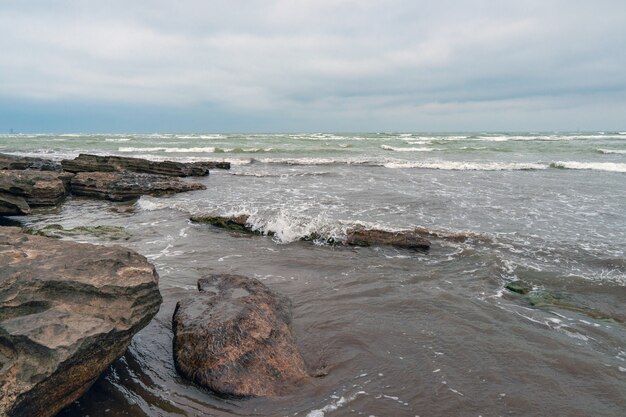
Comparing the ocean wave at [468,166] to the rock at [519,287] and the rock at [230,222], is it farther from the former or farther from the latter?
the rock at [519,287]

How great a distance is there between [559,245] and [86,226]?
11072 millimetres

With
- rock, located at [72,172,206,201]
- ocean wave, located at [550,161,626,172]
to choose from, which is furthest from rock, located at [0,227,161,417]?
ocean wave, located at [550,161,626,172]

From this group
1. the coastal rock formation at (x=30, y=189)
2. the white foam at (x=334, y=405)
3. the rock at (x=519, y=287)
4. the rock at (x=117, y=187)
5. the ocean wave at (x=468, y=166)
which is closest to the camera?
the white foam at (x=334, y=405)

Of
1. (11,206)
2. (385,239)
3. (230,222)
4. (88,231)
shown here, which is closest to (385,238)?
(385,239)

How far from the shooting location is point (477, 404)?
358 cm

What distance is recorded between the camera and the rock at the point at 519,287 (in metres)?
6.23

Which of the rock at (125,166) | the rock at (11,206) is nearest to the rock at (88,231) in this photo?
the rock at (11,206)

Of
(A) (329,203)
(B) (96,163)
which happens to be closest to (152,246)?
(A) (329,203)

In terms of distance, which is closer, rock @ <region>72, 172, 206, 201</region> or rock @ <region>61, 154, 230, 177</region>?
rock @ <region>72, 172, 206, 201</region>

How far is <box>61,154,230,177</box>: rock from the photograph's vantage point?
18328mm

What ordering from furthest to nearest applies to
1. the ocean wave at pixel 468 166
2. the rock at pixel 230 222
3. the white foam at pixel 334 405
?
the ocean wave at pixel 468 166 → the rock at pixel 230 222 → the white foam at pixel 334 405

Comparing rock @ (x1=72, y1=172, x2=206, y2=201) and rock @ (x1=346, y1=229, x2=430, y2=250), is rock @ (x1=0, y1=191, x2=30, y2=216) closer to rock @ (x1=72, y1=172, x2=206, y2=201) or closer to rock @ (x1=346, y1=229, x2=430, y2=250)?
rock @ (x1=72, y1=172, x2=206, y2=201)

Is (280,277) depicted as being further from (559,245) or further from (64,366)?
(559,245)

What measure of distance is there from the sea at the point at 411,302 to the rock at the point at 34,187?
0.77 metres
